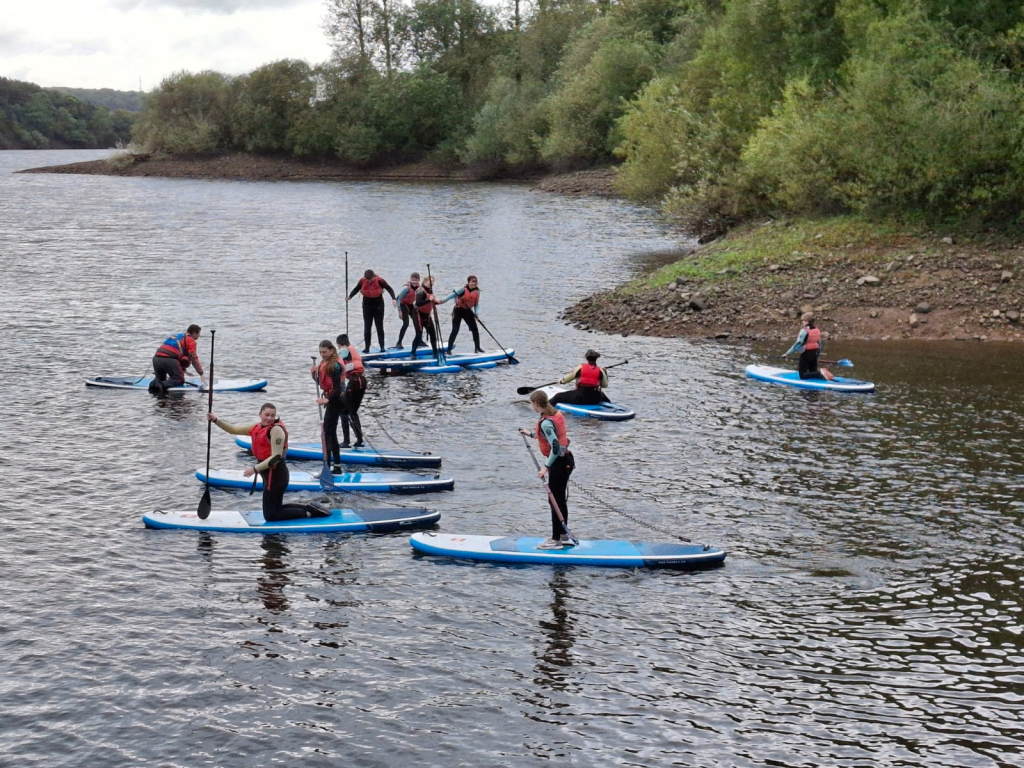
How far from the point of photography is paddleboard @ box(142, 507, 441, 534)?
1752cm

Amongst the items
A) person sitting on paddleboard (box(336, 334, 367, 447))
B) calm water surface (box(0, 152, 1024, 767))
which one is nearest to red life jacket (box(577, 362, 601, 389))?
calm water surface (box(0, 152, 1024, 767))

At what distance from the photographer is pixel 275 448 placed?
17.1 m

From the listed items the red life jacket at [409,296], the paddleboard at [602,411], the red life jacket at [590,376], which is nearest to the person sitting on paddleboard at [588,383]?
the red life jacket at [590,376]

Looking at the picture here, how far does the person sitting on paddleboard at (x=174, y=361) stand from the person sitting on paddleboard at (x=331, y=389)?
280 inches

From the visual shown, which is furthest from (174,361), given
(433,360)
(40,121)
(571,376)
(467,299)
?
(40,121)

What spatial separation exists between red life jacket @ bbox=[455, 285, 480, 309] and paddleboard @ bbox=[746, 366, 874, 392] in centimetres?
744

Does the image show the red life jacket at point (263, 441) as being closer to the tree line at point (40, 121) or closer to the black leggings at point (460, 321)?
the black leggings at point (460, 321)

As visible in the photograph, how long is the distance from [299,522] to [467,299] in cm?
1308

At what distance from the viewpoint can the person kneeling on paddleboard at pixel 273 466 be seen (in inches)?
672

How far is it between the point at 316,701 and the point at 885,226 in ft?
93.2

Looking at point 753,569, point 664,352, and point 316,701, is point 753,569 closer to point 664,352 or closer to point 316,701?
point 316,701

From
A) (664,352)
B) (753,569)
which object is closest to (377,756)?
(753,569)

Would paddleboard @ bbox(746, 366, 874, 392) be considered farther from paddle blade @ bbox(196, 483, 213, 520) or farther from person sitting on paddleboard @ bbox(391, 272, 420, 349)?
paddle blade @ bbox(196, 483, 213, 520)

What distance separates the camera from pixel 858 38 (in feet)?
134
